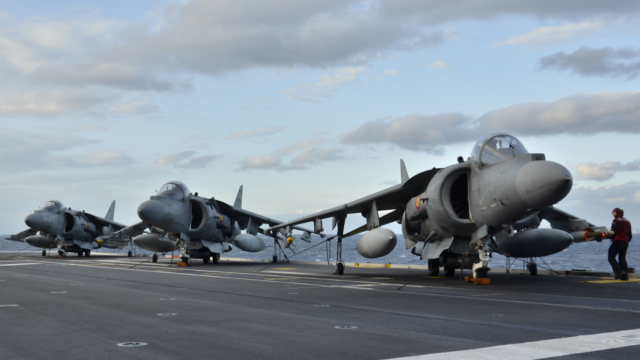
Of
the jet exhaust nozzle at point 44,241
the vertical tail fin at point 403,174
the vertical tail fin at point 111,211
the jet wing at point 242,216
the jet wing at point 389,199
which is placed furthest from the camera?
the vertical tail fin at point 111,211

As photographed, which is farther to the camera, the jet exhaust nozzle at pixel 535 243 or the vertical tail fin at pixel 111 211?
the vertical tail fin at pixel 111 211

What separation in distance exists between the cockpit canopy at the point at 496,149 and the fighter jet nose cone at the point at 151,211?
51.4 ft

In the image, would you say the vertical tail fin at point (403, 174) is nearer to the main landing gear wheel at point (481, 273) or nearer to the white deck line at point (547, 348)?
the main landing gear wheel at point (481, 273)

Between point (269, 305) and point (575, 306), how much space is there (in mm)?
5100

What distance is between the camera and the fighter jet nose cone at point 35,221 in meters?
35.9

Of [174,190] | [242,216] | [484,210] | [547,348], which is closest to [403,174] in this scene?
[484,210]

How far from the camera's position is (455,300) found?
9.55 metres

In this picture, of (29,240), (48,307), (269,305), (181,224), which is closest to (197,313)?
(269,305)

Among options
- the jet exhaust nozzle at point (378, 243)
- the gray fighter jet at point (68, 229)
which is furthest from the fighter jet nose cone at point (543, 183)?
the gray fighter jet at point (68, 229)

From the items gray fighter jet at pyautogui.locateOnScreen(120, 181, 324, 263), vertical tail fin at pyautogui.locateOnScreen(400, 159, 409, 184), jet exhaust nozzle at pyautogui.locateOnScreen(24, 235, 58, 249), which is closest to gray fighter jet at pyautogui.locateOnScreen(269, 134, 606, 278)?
vertical tail fin at pyautogui.locateOnScreen(400, 159, 409, 184)

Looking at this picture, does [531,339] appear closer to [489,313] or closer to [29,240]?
[489,313]

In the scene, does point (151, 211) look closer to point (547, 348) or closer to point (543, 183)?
point (543, 183)

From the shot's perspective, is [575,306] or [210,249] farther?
[210,249]

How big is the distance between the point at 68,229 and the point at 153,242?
15.1m
